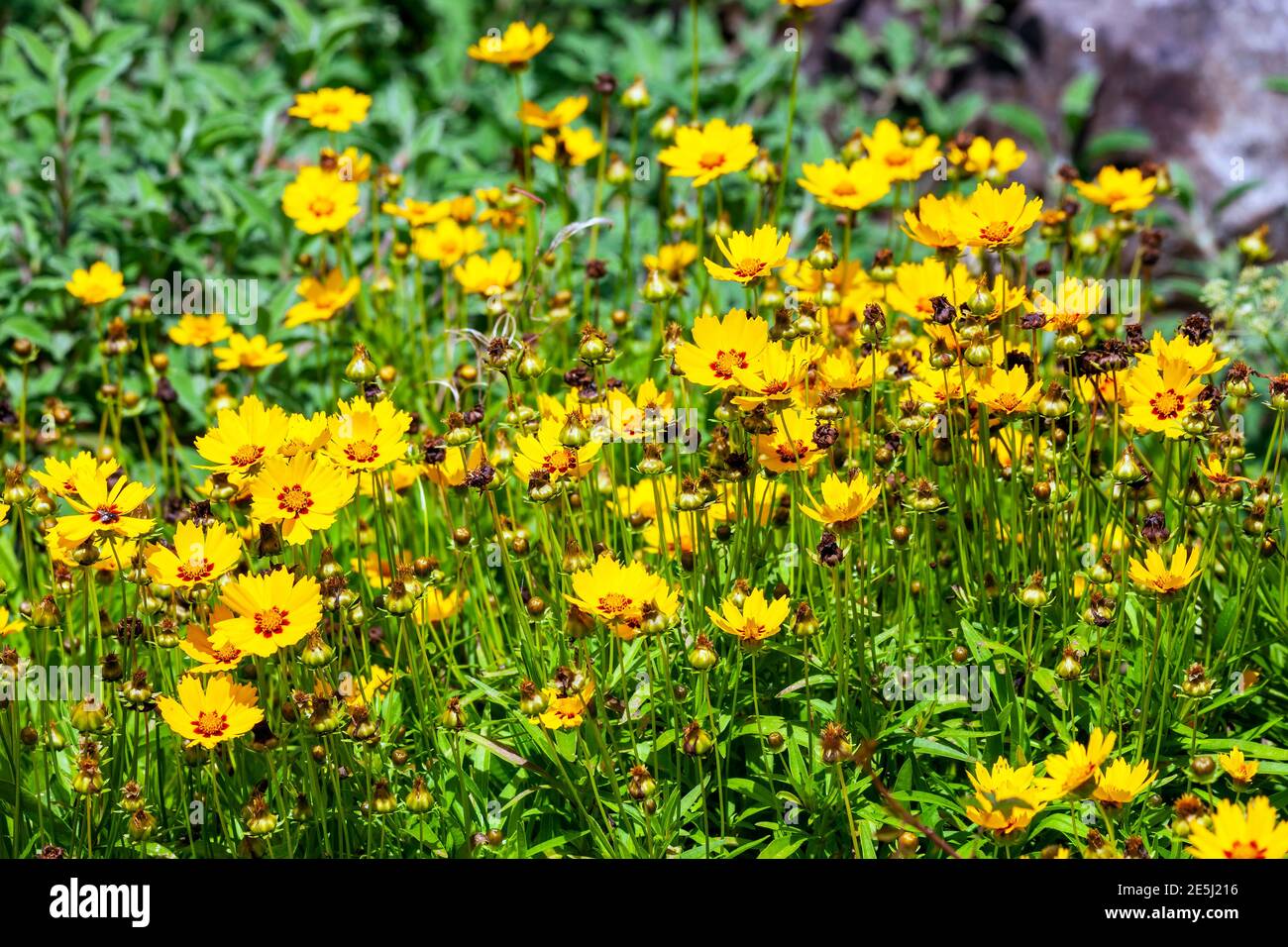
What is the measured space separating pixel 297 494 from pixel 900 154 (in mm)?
1910

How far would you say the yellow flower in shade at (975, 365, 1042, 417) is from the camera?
256 cm

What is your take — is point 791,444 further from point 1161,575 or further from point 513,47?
point 513,47

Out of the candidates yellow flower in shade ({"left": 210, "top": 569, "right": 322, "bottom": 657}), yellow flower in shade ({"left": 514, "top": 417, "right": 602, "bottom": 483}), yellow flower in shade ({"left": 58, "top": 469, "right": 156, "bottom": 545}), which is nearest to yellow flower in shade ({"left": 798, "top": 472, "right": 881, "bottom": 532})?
yellow flower in shade ({"left": 514, "top": 417, "right": 602, "bottom": 483})

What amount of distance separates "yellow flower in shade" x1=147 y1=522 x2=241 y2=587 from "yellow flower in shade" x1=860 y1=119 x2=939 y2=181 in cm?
182

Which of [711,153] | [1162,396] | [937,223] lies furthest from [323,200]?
[1162,396]

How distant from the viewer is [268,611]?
2.26m

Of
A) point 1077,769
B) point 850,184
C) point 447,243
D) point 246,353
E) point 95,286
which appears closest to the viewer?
point 1077,769

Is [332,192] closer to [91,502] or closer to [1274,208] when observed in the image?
[91,502]
